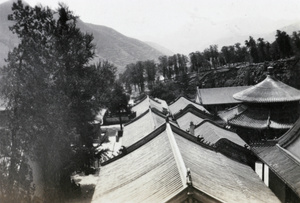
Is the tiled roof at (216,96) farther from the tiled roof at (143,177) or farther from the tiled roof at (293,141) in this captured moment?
the tiled roof at (143,177)

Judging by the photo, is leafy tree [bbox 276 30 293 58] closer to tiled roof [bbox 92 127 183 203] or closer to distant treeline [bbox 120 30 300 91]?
distant treeline [bbox 120 30 300 91]

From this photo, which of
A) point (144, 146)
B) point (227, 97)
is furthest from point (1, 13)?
point (144, 146)

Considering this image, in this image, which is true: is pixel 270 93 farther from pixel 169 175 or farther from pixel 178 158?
pixel 169 175

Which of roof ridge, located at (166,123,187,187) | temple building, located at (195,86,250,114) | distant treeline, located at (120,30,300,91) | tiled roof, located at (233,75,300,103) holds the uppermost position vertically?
distant treeline, located at (120,30,300,91)

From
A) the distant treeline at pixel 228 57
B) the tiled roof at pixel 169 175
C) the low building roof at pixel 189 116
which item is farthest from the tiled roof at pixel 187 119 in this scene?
the distant treeline at pixel 228 57

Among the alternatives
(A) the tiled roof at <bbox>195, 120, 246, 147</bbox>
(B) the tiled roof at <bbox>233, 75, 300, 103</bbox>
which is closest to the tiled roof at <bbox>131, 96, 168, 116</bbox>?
(A) the tiled roof at <bbox>195, 120, 246, 147</bbox>

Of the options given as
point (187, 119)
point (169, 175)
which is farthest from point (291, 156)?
point (187, 119)
